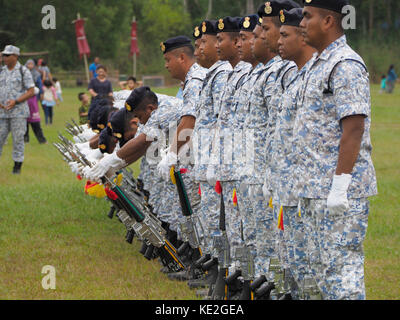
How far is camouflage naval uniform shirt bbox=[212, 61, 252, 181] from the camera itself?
5785mm

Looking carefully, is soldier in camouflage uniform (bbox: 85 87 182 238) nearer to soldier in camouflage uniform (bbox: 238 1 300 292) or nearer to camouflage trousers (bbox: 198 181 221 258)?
camouflage trousers (bbox: 198 181 221 258)

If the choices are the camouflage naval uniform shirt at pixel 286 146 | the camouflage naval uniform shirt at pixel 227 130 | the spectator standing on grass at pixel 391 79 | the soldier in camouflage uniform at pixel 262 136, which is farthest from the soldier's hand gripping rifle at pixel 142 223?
the spectator standing on grass at pixel 391 79

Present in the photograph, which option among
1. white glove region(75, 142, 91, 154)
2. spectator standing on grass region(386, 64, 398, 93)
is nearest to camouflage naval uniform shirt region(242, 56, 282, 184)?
white glove region(75, 142, 91, 154)

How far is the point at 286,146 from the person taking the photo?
466 centimetres

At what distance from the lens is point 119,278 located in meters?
6.86

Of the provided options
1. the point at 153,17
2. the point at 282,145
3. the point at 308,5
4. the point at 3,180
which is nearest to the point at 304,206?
the point at 282,145

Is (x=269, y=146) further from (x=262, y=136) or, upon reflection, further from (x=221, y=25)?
(x=221, y=25)

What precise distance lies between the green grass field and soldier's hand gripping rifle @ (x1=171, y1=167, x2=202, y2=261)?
15.2 inches

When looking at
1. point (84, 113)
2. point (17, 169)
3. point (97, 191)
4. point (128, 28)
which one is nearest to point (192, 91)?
point (97, 191)

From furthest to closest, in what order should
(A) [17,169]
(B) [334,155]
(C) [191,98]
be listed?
1. (A) [17,169]
2. (C) [191,98]
3. (B) [334,155]

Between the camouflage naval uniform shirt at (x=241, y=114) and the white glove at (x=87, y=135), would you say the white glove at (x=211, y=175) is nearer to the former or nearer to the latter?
the camouflage naval uniform shirt at (x=241, y=114)

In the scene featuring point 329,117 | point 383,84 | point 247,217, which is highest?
point 329,117

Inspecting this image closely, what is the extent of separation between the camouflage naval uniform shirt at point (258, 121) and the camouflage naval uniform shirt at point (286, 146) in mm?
459

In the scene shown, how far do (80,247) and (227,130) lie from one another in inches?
121
